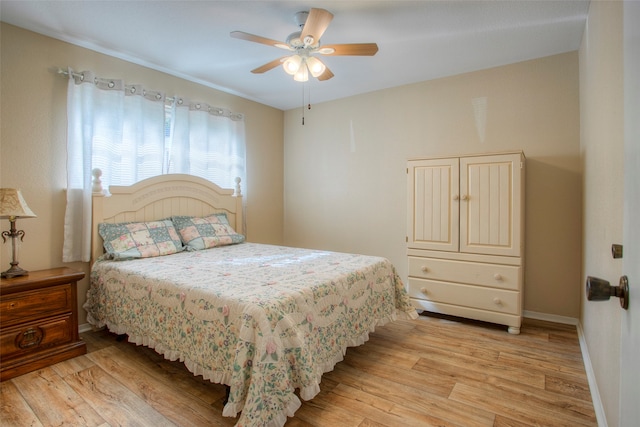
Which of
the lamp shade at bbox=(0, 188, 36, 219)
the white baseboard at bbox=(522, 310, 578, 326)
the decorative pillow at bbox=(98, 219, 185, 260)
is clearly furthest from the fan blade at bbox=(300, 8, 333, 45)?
the white baseboard at bbox=(522, 310, 578, 326)

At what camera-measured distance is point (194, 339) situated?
1815 mm

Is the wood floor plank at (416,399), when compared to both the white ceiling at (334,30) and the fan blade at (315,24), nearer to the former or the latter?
the fan blade at (315,24)

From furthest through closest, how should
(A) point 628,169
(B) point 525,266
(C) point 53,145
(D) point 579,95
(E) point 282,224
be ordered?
(E) point 282,224 < (B) point 525,266 < (D) point 579,95 < (C) point 53,145 < (A) point 628,169

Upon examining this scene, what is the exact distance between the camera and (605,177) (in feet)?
5.48

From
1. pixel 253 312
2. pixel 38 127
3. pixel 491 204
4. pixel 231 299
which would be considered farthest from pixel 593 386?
pixel 38 127

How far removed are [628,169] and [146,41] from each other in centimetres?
323

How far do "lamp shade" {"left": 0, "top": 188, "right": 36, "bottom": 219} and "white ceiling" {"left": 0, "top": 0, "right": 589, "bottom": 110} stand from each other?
1199mm

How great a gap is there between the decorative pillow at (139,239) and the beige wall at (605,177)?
302 centimetres

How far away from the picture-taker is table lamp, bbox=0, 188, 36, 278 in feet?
6.91

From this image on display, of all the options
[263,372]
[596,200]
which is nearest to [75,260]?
[263,372]

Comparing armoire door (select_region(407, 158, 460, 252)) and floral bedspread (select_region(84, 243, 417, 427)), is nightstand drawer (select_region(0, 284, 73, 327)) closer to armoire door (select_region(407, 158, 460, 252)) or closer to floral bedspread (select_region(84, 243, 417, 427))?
floral bedspread (select_region(84, 243, 417, 427))

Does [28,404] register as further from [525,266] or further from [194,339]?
[525,266]

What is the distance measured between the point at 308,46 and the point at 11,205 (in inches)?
88.8

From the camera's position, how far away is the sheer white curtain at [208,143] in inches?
136
